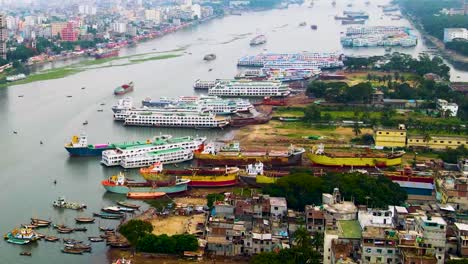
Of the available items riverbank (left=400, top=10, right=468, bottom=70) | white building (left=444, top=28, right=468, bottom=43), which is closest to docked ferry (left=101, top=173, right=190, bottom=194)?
riverbank (left=400, top=10, right=468, bottom=70)

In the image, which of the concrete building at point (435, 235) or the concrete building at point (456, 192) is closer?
the concrete building at point (435, 235)

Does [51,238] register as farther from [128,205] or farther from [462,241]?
[462,241]

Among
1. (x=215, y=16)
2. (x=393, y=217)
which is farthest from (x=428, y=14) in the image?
(x=393, y=217)

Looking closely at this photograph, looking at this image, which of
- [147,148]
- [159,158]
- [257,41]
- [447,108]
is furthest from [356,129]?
[257,41]

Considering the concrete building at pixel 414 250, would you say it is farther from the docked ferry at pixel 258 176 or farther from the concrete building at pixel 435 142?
the concrete building at pixel 435 142

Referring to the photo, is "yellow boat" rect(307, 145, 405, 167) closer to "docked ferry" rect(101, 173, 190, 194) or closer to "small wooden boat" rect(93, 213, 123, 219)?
"docked ferry" rect(101, 173, 190, 194)

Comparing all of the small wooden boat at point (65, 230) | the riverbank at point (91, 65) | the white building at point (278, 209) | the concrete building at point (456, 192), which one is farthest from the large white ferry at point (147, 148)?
the riverbank at point (91, 65)
